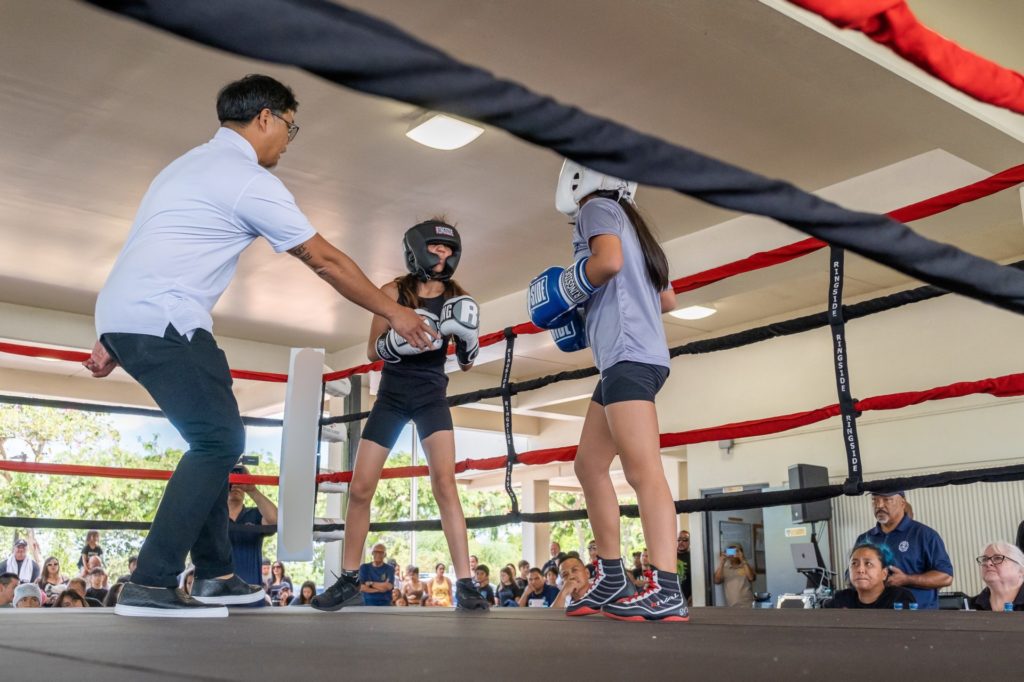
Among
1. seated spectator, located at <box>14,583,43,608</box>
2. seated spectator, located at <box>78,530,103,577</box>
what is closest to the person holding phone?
seated spectator, located at <box>14,583,43,608</box>

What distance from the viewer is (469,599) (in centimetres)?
223

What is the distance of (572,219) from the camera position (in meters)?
2.10

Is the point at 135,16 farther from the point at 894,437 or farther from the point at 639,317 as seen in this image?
the point at 894,437

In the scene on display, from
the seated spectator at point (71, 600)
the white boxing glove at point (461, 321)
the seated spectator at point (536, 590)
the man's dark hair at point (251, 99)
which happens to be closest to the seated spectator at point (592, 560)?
the seated spectator at point (536, 590)

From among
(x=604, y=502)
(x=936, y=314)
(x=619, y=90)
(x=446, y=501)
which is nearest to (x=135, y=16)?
(x=604, y=502)

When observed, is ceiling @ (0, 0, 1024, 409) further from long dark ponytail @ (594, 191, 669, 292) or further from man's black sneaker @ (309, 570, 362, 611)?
man's black sneaker @ (309, 570, 362, 611)

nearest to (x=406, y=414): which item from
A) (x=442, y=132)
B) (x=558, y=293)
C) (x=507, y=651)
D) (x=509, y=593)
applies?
(x=558, y=293)

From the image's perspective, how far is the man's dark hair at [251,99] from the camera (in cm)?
185

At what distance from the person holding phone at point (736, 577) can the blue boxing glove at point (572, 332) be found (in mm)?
5491

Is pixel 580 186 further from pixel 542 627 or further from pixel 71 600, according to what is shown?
pixel 71 600

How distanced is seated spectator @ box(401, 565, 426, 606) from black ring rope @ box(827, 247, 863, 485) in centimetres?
569

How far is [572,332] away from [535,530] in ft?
31.3

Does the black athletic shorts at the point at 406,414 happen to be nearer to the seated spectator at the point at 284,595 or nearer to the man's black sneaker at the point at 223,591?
the man's black sneaker at the point at 223,591

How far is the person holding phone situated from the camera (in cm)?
702
